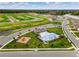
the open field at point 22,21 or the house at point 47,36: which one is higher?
the open field at point 22,21

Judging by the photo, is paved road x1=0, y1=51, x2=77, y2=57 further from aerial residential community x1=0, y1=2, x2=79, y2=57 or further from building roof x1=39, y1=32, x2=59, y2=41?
building roof x1=39, y1=32, x2=59, y2=41

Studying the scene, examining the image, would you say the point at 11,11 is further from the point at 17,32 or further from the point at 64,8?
the point at 64,8

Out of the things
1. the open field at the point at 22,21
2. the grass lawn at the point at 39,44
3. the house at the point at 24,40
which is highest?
the open field at the point at 22,21

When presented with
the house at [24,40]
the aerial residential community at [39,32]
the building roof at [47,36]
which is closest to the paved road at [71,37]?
the aerial residential community at [39,32]

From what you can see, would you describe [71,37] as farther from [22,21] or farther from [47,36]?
[22,21]

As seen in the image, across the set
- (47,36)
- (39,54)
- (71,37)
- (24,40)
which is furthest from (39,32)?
(71,37)

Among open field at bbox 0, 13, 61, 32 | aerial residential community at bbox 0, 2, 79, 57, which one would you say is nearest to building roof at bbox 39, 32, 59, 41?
aerial residential community at bbox 0, 2, 79, 57

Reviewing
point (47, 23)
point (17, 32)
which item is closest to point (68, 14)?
point (47, 23)

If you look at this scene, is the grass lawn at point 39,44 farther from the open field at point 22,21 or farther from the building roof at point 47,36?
the open field at point 22,21
